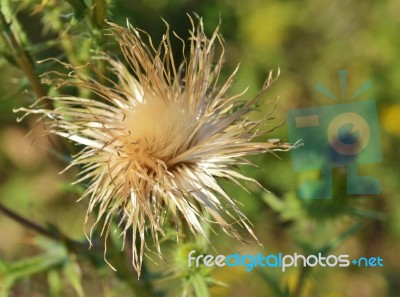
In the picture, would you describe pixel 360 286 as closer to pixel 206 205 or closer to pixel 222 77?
pixel 222 77

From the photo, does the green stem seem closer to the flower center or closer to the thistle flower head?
the thistle flower head

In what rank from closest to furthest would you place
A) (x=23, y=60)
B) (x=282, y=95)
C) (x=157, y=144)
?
(x=157, y=144) < (x=23, y=60) < (x=282, y=95)

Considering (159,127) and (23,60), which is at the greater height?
(23,60)

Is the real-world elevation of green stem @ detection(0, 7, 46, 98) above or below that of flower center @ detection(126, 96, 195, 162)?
above

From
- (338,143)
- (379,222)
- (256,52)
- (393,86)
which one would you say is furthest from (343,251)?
(338,143)

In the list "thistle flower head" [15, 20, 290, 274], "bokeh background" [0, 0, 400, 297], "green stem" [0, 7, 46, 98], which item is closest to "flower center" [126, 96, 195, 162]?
"thistle flower head" [15, 20, 290, 274]

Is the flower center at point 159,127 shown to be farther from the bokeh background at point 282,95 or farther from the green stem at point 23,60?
the bokeh background at point 282,95

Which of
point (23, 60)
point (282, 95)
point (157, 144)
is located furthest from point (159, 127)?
point (282, 95)

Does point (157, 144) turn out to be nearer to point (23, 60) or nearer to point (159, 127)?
point (159, 127)
